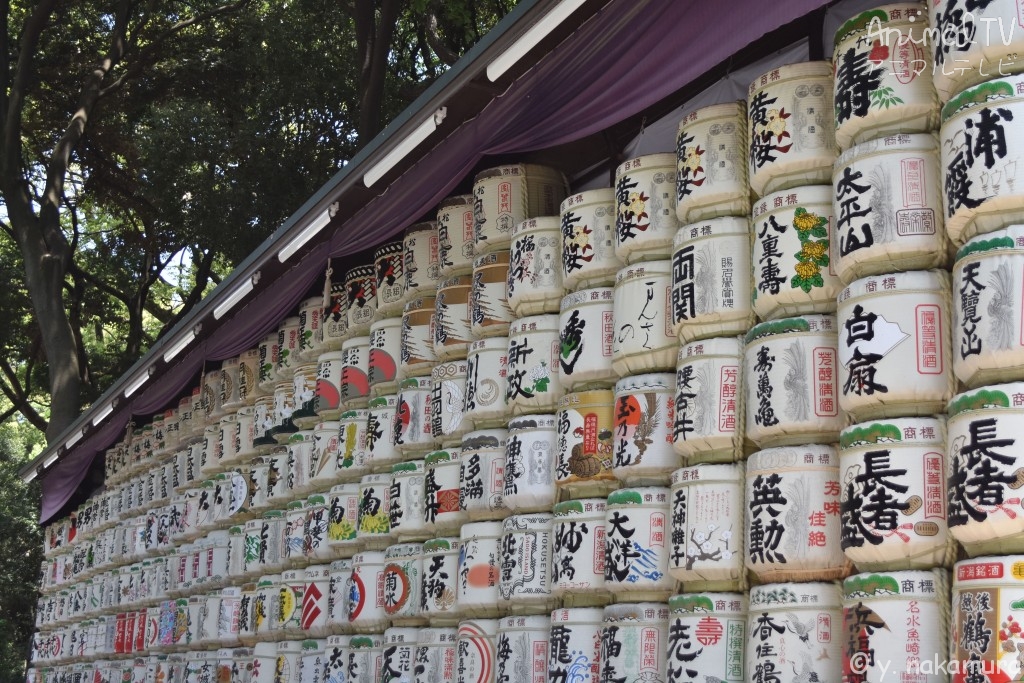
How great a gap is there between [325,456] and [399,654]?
1.79 metres

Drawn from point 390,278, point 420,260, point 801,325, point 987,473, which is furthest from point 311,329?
point 987,473

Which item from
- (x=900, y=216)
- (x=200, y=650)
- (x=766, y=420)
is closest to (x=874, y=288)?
(x=900, y=216)

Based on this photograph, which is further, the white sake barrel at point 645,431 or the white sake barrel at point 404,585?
the white sake barrel at point 404,585

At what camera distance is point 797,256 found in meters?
4.59

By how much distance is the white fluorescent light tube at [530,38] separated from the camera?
5.52m

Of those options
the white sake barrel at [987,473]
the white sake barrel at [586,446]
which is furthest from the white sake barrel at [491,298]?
the white sake barrel at [987,473]

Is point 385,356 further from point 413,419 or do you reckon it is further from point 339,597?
point 339,597

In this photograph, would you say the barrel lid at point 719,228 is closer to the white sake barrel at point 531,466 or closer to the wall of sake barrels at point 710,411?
the wall of sake barrels at point 710,411

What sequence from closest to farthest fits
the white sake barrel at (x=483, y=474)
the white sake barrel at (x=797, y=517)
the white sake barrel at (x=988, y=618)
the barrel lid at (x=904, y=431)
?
the white sake barrel at (x=988, y=618)
the barrel lid at (x=904, y=431)
the white sake barrel at (x=797, y=517)
the white sake barrel at (x=483, y=474)

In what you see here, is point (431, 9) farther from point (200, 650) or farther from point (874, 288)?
point (874, 288)

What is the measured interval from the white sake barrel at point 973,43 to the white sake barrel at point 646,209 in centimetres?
151

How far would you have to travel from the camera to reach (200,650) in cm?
980

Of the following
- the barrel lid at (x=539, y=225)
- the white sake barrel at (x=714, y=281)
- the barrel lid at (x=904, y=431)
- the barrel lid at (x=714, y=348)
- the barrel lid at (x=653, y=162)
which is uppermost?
the barrel lid at (x=653, y=162)

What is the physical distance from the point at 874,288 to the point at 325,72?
1142 cm
